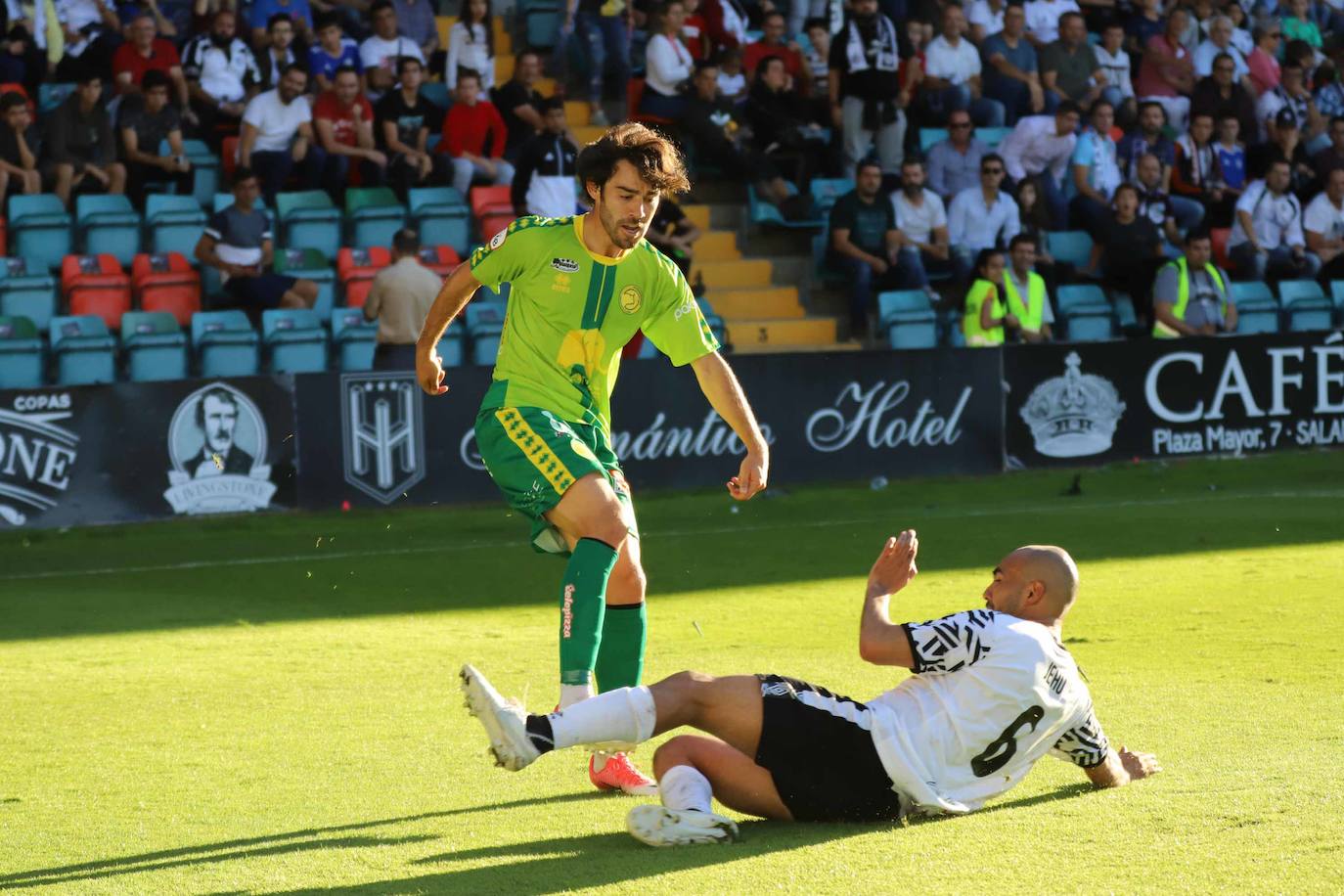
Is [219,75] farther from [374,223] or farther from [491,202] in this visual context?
[491,202]

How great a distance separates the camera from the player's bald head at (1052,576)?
4820 mm

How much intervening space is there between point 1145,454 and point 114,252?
8855 millimetres

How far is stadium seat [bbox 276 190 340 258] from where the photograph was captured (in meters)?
15.1

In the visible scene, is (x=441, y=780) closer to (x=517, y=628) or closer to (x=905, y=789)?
(x=905, y=789)

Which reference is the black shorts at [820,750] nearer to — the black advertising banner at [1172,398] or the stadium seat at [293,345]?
the stadium seat at [293,345]

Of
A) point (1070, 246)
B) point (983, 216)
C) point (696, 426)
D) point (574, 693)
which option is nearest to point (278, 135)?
point (696, 426)

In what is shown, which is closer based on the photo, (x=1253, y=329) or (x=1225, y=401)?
(x=1225, y=401)

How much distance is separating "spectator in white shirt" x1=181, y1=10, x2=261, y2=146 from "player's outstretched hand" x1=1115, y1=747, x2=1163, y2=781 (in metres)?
12.0

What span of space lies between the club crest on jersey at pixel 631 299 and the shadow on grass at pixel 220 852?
1.68m

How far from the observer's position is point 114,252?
47.6ft

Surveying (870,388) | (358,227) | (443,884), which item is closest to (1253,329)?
(870,388)

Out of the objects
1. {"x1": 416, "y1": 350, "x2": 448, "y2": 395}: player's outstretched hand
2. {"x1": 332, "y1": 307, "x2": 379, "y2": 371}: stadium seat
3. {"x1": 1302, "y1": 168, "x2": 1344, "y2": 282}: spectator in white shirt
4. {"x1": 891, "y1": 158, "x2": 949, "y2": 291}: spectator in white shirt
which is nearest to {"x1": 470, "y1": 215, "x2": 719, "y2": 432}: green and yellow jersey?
{"x1": 416, "y1": 350, "x2": 448, "y2": 395}: player's outstretched hand

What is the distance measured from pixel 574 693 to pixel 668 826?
76cm

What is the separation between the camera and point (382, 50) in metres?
16.0
